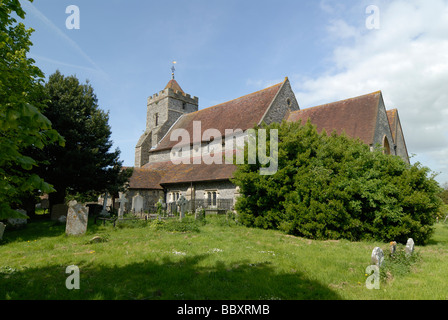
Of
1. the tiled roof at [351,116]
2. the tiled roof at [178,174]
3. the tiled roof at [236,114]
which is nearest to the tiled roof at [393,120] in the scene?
the tiled roof at [351,116]

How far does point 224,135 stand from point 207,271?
745 inches

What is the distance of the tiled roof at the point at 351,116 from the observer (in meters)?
19.2

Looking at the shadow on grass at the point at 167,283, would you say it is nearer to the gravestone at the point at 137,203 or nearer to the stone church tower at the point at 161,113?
the gravestone at the point at 137,203

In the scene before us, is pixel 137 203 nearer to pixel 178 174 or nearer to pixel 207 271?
pixel 178 174

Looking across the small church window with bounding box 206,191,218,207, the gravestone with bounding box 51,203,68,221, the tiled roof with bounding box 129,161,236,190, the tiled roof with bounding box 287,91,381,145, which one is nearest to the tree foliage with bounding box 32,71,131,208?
the gravestone with bounding box 51,203,68,221

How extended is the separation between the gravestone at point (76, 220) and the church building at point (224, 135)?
8084 mm

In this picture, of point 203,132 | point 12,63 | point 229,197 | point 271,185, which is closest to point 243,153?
point 271,185

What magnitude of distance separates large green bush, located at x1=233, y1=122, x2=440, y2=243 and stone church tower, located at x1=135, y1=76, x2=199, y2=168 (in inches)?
921

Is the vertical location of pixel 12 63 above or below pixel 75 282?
above

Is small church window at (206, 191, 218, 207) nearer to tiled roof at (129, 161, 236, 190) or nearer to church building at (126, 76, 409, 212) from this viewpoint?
church building at (126, 76, 409, 212)

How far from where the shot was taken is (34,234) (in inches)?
446

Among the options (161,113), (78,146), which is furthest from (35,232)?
(161,113)
